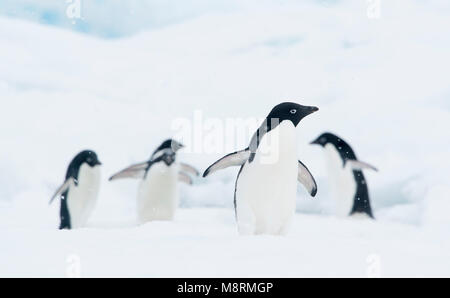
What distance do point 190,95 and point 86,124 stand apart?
2.42 m

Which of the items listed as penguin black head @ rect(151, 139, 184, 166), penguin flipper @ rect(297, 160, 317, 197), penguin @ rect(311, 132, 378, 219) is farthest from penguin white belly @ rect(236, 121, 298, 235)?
penguin @ rect(311, 132, 378, 219)

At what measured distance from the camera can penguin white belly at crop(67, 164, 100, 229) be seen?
398 centimetres

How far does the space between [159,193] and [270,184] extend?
1681 mm

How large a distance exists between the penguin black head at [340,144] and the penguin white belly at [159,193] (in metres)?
1.30

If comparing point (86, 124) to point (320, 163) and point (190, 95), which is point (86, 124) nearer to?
point (190, 95)

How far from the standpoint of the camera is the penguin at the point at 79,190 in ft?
13.1

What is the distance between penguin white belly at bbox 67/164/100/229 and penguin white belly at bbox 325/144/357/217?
178 cm

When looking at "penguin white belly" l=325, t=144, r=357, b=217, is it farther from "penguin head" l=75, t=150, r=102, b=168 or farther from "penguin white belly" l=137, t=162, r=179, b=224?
"penguin head" l=75, t=150, r=102, b=168
